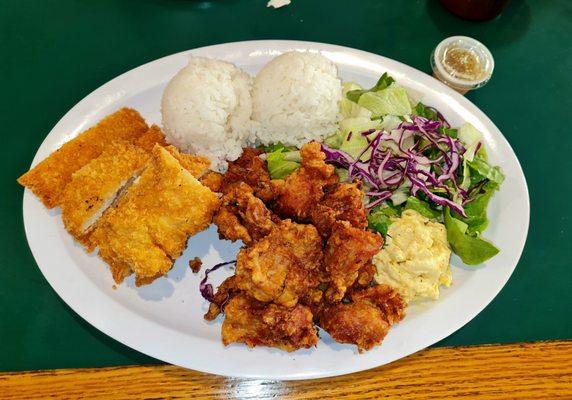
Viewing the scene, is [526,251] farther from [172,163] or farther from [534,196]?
[172,163]

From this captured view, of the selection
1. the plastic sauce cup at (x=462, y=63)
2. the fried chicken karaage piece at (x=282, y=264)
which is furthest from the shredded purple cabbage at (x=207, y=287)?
the plastic sauce cup at (x=462, y=63)

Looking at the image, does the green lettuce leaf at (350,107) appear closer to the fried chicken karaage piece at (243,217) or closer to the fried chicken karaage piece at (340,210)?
the fried chicken karaage piece at (340,210)

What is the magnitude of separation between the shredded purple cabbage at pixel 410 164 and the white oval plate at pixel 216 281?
0.25m

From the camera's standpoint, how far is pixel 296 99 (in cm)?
298

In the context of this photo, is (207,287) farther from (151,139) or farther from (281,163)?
(151,139)

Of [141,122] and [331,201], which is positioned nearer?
[331,201]

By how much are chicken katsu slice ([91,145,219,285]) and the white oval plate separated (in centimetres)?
17

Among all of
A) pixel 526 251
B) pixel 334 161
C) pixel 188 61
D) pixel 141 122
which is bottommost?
pixel 526 251

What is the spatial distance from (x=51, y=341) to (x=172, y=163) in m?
1.25

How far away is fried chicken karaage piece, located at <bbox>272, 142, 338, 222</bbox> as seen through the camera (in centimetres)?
260

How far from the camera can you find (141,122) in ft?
10.1

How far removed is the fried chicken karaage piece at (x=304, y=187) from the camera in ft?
8.54

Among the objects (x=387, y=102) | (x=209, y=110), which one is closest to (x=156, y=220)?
(x=209, y=110)

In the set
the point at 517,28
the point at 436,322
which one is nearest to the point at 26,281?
the point at 436,322
